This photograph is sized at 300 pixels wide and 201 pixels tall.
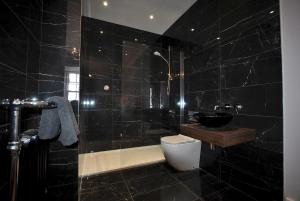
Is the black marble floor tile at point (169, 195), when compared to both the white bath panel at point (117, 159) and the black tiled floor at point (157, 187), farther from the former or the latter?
the white bath panel at point (117, 159)

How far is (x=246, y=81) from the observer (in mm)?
1675

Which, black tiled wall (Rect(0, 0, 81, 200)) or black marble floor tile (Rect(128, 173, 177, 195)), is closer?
black tiled wall (Rect(0, 0, 81, 200))

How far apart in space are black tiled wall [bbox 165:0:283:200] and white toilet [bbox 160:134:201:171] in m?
0.15

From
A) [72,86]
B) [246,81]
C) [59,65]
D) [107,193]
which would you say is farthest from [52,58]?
[246,81]

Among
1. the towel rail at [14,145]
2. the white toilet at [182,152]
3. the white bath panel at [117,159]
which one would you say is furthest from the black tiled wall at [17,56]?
the white toilet at [182,152]

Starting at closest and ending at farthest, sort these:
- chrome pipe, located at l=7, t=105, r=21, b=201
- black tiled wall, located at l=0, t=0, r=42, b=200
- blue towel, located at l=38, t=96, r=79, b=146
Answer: chrome pipe, located at l=7, t=105, r=21, b=201 → black tiled wall, located at l=0, t=0, r=42, b=200 → blue towel, located at l=38, t=96, r=79, b=146

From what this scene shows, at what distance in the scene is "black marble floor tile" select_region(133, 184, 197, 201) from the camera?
5.23ft

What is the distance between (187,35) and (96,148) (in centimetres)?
266

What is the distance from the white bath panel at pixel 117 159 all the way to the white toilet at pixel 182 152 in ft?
1.49

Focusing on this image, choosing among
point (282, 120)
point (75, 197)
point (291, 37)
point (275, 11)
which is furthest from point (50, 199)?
point (275, 11)

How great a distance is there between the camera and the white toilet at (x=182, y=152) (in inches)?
80.2

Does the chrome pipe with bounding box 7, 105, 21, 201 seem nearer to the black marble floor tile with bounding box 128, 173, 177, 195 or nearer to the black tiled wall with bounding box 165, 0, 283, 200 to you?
the black marble floor tile with bounding box 128, 173, 177, 195

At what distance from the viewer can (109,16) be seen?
2650 millimetres

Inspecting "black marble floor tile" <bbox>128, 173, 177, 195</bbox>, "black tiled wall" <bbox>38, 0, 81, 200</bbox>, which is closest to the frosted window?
"black tiled wall" <bbox>38, 0, 81, 200</bbox>
